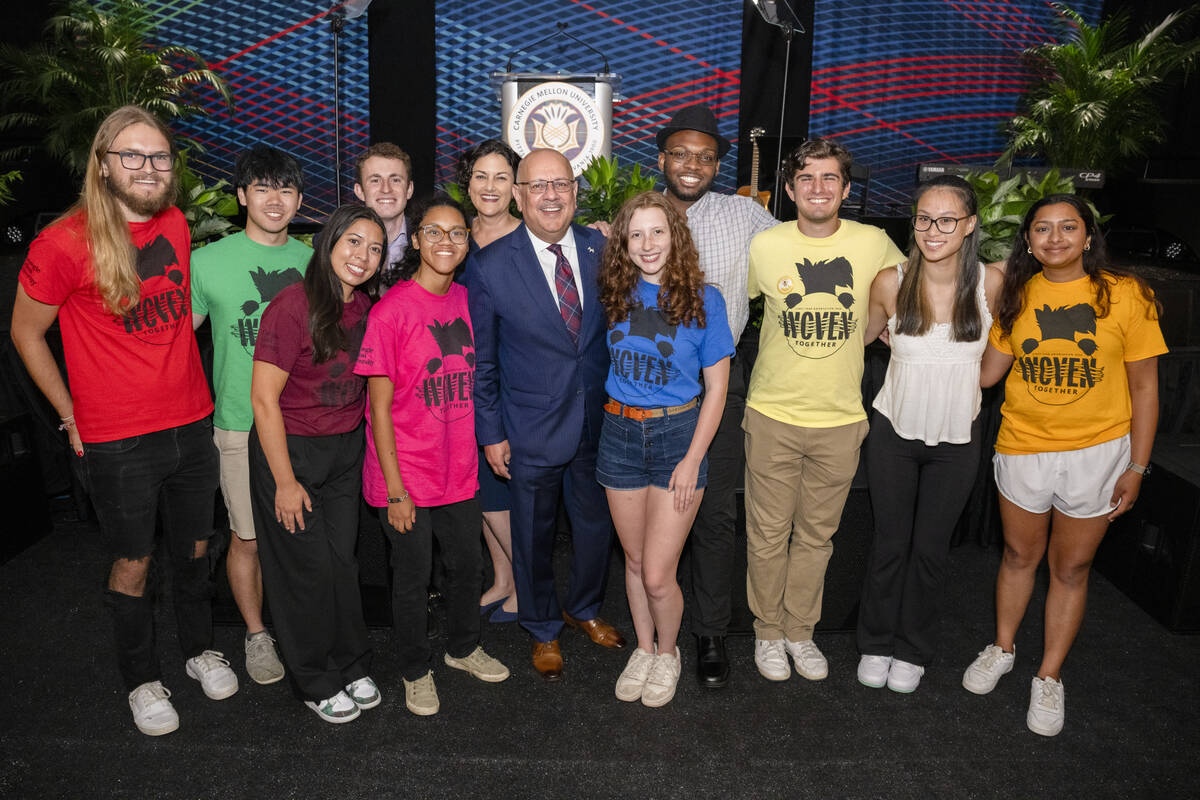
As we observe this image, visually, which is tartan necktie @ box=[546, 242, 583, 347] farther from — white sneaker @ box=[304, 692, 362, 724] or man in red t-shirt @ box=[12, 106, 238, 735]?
white sneaker @ box=[304, 692, 362, 724]

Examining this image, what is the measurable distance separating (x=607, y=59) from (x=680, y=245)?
6.82 meters

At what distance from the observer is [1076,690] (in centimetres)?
276

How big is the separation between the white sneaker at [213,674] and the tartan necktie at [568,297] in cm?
151

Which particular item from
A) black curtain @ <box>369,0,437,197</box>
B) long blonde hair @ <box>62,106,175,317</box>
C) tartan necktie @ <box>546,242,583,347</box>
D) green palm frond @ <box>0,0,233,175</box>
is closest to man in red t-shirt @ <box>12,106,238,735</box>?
long blonde hair @ <box>62,106,175,317</box>

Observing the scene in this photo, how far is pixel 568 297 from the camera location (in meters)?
2.54

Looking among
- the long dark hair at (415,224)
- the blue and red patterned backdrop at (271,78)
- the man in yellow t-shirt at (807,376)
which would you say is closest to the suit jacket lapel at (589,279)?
the long dark hair at (415,224)

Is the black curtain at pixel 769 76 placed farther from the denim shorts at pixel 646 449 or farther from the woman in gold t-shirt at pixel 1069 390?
the denim shorts at pixel 646 449

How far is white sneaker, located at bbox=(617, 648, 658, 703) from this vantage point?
2.66 meters

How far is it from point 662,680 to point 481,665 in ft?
1.95

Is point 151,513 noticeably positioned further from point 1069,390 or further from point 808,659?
point 1069,390

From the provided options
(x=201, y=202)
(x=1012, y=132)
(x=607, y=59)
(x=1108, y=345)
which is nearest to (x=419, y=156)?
(x=607, y=59)

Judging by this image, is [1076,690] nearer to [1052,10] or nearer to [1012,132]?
[1012,132]

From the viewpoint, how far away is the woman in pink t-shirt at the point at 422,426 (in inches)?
91.7

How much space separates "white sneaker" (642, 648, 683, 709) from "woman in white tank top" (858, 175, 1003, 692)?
Answer: 0.67 metres
